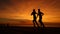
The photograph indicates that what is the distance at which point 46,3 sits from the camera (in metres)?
32.6

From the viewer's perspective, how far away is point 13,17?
30438 mm

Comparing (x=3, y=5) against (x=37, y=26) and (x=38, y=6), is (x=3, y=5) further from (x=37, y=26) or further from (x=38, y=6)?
(x=37, y=26)

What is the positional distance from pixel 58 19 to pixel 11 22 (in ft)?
16.7

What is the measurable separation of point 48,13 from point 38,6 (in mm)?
1359

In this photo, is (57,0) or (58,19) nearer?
(58,19)

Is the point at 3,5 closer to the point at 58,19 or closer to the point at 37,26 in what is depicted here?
the point at 58,19

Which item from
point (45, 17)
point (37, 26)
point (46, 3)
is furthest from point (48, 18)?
point (37, 26)

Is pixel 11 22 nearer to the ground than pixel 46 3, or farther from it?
nearer to the ground

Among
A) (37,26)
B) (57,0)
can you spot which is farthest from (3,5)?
(37,26)
